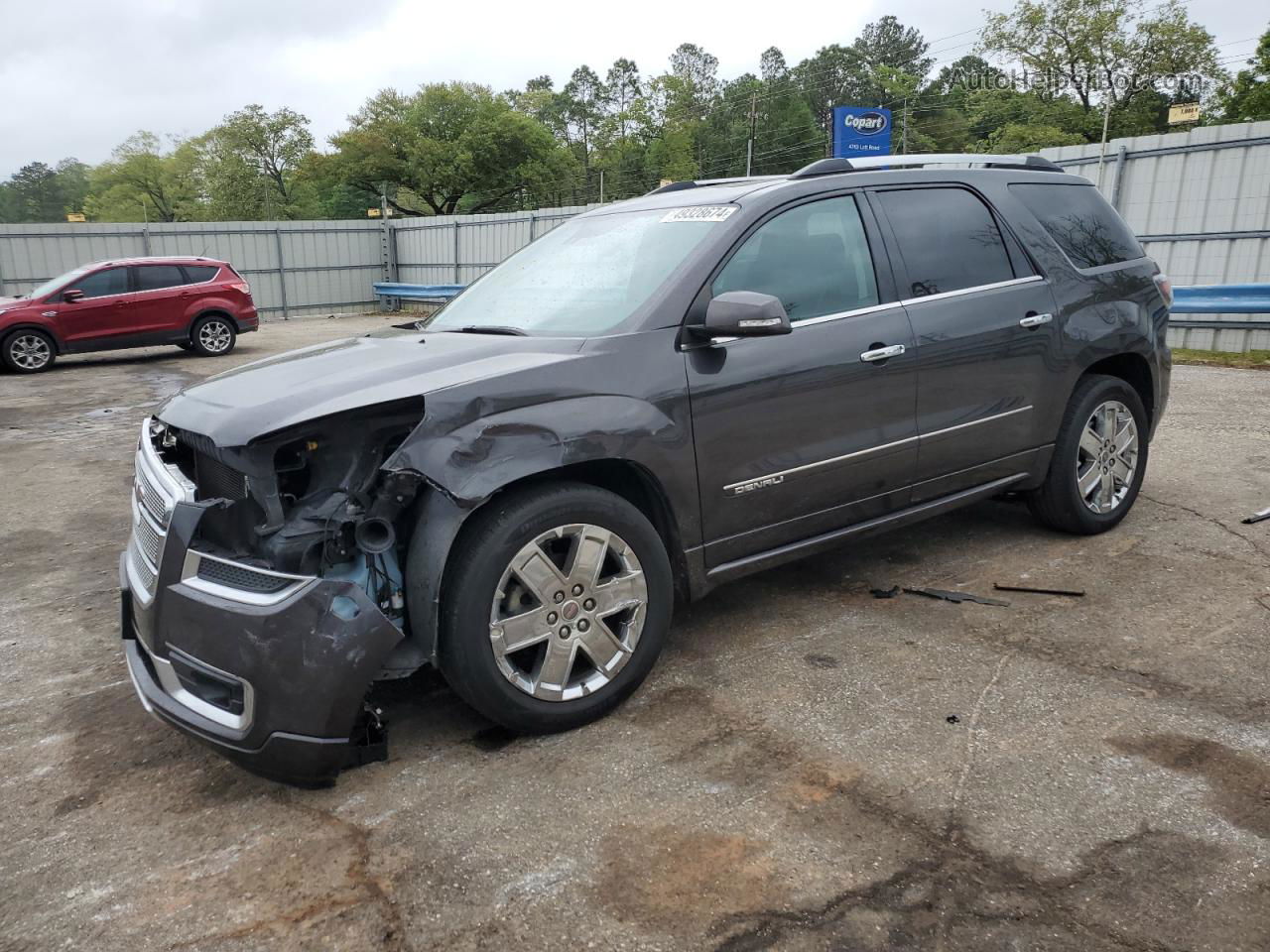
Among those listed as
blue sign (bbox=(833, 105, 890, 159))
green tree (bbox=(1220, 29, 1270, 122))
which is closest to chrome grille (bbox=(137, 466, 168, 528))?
blue sign (bbox=(833, 105, 890, 159))

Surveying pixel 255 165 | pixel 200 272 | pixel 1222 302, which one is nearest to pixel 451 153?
pixel 255 165

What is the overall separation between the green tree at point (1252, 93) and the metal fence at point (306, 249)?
36.2 metres

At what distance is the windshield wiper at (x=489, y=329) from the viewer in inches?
139

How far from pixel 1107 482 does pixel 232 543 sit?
4.09m

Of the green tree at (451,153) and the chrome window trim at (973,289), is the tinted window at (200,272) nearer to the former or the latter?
the chrome window trim at (973,289)

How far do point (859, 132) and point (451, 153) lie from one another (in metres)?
44.7

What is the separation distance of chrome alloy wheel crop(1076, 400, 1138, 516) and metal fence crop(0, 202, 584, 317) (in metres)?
17.0

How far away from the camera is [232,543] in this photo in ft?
9.07

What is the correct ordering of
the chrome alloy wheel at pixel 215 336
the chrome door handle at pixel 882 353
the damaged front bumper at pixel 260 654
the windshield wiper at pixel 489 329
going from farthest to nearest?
the chrome alloy wheel at pixel 215 336
the chrome door handle at pixel 882 353
the windshield wiper at pixel 489 329
the damaged front bumper at pixel 260 654

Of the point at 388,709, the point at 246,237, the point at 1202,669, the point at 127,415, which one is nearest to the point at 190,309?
the point at 127,415

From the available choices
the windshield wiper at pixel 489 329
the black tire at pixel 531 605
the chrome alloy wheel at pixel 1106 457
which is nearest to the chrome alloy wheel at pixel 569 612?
the black tire at pixel 531 605

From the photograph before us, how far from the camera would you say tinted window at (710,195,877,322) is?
353 cm

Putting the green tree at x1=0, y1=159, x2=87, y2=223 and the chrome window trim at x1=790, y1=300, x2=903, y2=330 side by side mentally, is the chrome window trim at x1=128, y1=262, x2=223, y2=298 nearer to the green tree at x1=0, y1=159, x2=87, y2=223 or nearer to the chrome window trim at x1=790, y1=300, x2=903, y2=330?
the chrome window trim at x1=790, y1=300, x2=903, y2=330

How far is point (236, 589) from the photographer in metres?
2.58
